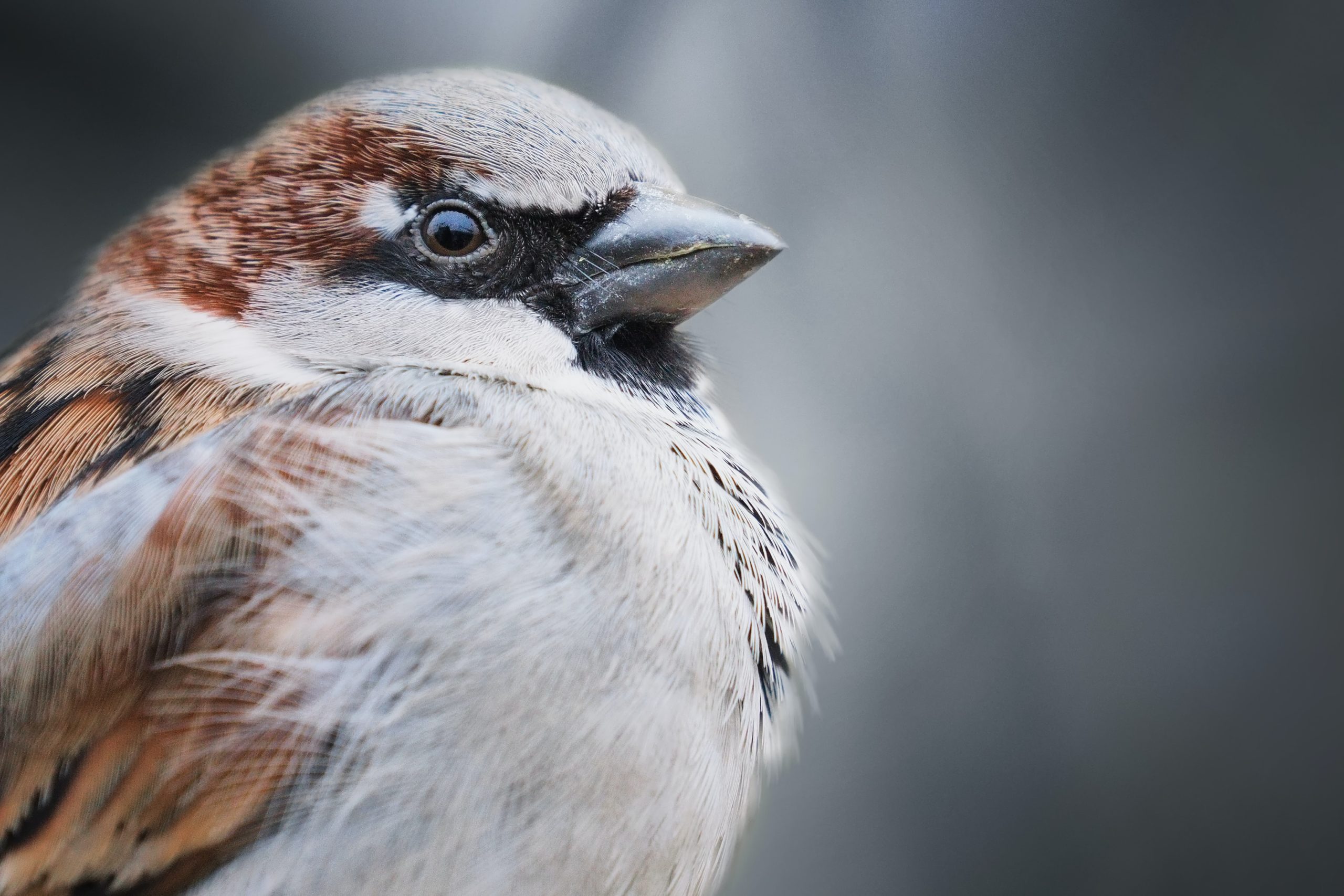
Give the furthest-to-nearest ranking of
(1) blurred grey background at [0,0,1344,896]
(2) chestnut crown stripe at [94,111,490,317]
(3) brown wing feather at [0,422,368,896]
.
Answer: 1. (1) blurred grey background at [0,0,1344,896]
2. (2) chestnut crown stripe at [94,111,490,317]
3. (3) brown wing feather at [0,422,368,896]

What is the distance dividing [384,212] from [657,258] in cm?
17

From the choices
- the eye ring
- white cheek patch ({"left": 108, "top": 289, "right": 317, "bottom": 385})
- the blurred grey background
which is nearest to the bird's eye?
the eye ring

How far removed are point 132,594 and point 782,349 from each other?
576 mm

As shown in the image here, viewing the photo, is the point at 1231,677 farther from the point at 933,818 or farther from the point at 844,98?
the point at 844,98

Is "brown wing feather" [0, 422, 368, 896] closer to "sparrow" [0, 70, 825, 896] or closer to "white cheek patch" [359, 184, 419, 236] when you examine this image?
"sparrow" [0, 70, 825, 896]

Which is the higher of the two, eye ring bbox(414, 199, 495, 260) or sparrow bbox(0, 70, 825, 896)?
eye ring bbox(414, 199, 495, 260)

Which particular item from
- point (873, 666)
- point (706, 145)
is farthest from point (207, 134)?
point (873, 666)

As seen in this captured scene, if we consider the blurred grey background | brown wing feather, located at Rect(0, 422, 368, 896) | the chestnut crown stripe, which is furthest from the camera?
the blurred grey background

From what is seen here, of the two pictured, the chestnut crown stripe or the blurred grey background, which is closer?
the chestnut crown stripe

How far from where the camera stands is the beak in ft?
1.79

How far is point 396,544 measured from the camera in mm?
426

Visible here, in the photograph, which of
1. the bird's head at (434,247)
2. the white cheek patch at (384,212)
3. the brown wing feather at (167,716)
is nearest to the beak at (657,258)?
the bird's head at (434,247)

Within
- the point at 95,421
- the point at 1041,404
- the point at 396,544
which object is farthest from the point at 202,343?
the point at 1041,404

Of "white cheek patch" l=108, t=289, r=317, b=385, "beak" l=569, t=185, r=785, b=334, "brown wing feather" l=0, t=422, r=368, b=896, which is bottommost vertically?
"brown wing feather" l=0, t=422, r=368, b=896
